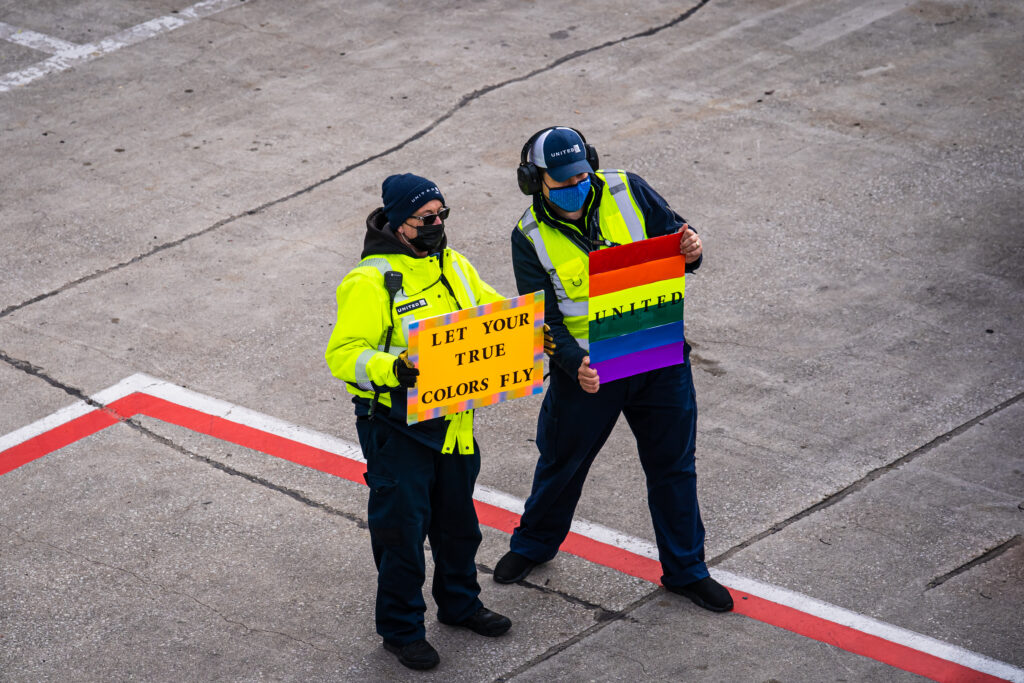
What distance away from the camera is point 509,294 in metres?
8.72

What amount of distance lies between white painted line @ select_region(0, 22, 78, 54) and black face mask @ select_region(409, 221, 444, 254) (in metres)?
10.1

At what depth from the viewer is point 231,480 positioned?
6.83m

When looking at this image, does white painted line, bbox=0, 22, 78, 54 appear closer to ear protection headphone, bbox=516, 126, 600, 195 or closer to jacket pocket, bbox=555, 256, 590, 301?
ear protection headphone, bbox=516, 126, 600, 195

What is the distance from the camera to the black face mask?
507 centimetres

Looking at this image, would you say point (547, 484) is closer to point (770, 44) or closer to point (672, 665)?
point (672, 665)

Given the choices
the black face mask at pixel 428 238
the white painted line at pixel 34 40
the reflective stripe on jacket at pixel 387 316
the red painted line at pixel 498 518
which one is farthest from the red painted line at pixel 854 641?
the white painted line at pixel 34 40

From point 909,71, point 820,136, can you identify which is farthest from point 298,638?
point 909,71

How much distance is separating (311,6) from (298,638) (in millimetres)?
10677

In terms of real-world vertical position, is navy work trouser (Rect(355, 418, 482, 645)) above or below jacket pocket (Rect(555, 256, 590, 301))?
below

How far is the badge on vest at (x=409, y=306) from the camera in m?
5.06

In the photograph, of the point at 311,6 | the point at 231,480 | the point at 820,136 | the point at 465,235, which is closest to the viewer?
the point at 231,480

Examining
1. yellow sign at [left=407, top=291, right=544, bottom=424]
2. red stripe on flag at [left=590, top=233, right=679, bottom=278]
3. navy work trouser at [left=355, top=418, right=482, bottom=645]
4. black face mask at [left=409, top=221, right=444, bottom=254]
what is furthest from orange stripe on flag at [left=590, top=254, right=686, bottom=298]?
navy work trouser at [left=355, top=418, right=482, bottom=645]

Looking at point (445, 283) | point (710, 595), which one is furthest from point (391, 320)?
point (710, 595)

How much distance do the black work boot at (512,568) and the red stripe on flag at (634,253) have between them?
157 cm
